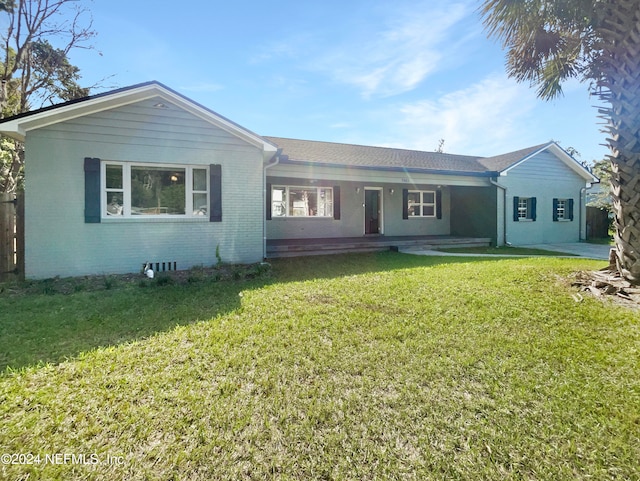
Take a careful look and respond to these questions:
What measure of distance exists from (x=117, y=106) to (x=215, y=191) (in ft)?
9.14

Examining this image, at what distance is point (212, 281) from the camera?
6.80 m

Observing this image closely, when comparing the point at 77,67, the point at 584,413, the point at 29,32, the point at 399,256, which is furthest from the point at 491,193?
the point at 29,32

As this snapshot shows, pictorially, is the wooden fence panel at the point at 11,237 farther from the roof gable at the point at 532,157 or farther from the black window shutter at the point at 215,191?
the roof gable at the point at 532,157

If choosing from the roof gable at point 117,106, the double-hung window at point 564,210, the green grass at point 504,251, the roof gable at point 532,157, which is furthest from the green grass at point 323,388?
the double-hung window at point 564,210

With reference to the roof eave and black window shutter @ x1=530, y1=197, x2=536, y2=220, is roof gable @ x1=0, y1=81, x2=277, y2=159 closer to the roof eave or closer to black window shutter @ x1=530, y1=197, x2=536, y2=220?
the roof eave

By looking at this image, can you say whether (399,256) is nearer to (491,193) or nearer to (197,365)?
(491,193)

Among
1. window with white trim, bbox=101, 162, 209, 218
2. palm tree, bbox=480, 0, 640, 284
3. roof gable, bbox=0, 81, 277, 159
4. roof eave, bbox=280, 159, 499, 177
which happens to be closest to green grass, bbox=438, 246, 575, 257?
roof eave, bbox=280, 159, 499, 177

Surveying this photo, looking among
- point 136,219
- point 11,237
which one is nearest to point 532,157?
point 136,219

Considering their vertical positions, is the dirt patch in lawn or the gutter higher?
the gutter

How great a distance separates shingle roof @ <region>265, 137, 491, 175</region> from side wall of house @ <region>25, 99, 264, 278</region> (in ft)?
7.86

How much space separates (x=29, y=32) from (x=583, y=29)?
19116 millimetres

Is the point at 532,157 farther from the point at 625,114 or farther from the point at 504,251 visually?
the point at 625,114

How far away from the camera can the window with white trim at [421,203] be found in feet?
48.4

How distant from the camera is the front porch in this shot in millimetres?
10141
